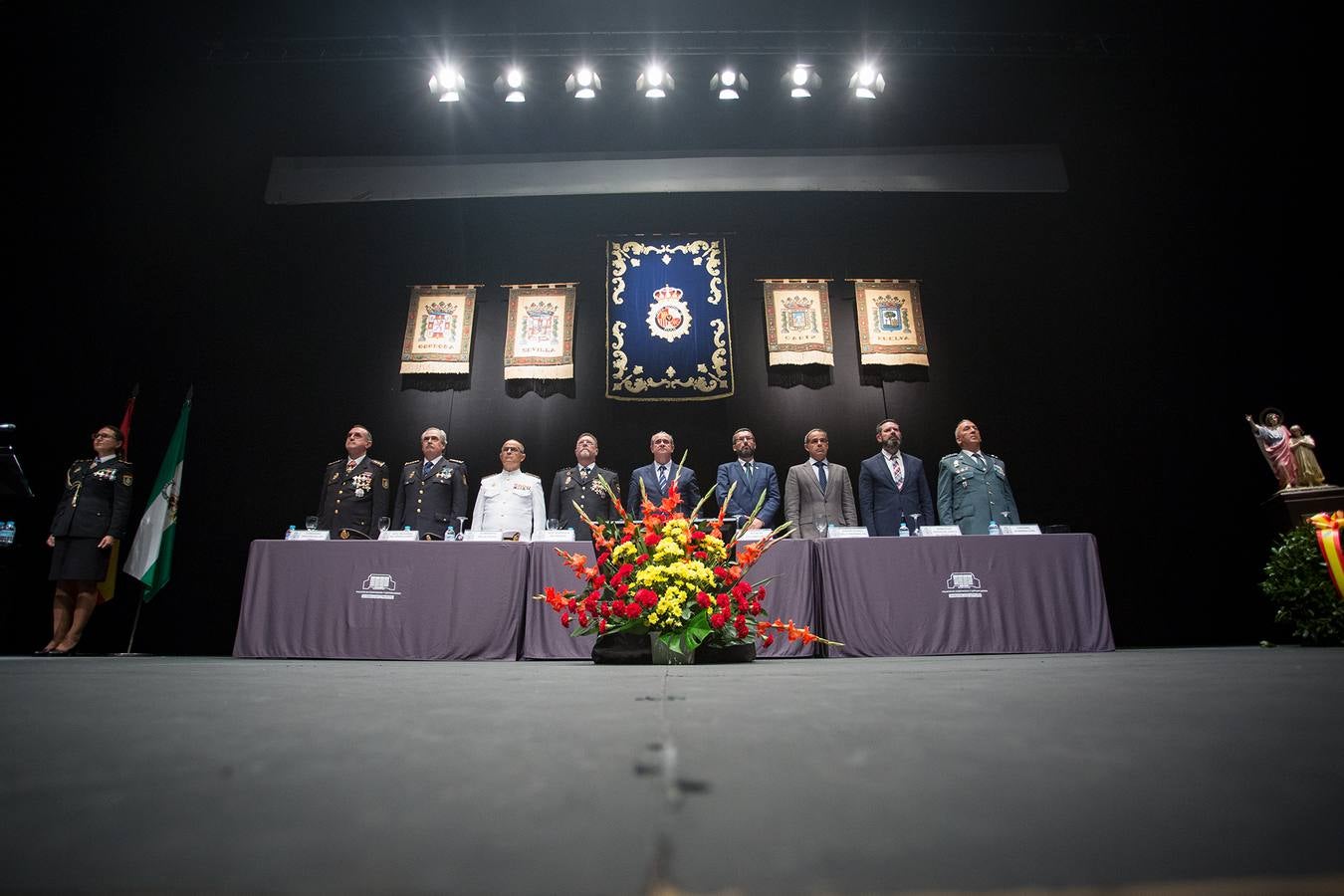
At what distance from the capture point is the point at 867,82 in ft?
15.9

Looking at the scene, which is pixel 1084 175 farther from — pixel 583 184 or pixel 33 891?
pixel 33 891

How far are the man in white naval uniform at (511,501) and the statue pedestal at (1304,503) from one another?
181 inches

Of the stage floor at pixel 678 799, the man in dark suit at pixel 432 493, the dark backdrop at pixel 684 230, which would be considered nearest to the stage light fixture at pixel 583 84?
the dark backdrop at pixel 684 230

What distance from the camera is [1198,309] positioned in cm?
522

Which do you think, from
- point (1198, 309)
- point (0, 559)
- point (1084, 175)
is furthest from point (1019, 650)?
point (0, 559)

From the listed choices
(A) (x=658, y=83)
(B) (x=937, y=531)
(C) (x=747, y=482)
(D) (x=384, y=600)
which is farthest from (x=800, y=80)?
(D) (x=384, y=600)

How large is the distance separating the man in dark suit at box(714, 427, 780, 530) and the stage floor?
143 inches

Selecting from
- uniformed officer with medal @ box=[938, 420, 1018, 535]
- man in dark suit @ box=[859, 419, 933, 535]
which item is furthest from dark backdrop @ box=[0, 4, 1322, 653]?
uniformed officer with medal @ box=[938, 420, 1018, 535]

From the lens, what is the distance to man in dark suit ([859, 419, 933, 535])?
4.32 meters

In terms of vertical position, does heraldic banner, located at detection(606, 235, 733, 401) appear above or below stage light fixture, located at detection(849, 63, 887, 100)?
below

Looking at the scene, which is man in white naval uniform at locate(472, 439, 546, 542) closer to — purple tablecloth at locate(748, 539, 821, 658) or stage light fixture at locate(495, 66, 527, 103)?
purple tablecloth at locate(748, 539, 821, 658)

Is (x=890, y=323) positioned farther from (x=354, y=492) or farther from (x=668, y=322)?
(x=354, y=492)

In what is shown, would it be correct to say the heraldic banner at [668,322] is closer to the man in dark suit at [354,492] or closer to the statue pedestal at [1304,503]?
the man in dark suit at [354,492]

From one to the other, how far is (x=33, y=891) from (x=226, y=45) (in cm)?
617
